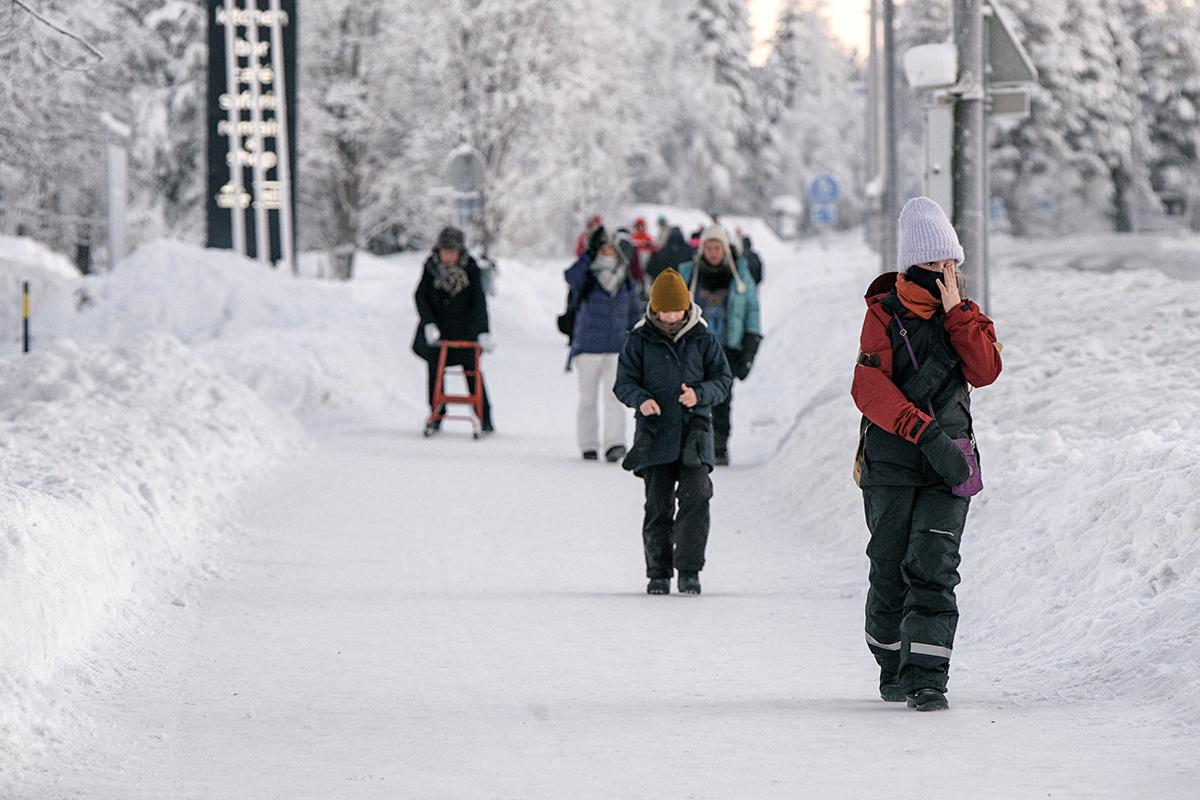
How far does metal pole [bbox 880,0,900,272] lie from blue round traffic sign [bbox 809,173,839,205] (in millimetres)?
8109

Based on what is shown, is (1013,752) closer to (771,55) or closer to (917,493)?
(917,493)

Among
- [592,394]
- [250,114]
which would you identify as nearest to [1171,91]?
[250,114]

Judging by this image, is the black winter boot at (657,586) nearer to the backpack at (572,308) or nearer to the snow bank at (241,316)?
the backpack at (572,308)

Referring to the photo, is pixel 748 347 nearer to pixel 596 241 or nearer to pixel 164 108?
pixel 596 241

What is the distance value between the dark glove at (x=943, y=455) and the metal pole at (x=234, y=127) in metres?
24.1

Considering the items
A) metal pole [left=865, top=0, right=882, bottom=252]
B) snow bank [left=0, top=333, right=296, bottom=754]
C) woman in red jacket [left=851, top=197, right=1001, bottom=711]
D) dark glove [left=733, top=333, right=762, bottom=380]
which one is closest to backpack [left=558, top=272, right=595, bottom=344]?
dark glove [left=733, top=333, right=762, bottom=380]

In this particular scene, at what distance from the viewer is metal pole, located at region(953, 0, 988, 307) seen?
970cm

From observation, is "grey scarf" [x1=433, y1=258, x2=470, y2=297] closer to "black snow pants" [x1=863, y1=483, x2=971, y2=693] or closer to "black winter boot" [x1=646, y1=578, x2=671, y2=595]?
"black winter boot" [x1=646, y1=578, x2=671, y2=595]

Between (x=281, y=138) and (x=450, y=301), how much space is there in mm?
15515

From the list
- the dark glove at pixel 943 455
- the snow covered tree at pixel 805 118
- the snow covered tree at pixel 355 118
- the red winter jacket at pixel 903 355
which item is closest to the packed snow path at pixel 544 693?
the dark glove at pixel 943 455

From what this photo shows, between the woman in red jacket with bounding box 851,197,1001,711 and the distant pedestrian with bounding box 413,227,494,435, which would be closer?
the woman in red jacket with bounding box 851,197,1001,711

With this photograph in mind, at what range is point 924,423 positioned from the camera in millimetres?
4883

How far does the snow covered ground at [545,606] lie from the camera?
175 inches

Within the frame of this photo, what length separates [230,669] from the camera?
5.73 m
